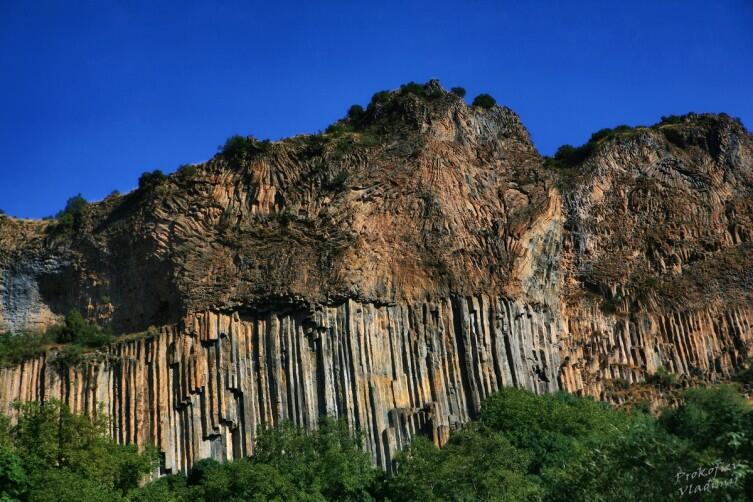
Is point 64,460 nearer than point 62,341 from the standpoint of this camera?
Yes

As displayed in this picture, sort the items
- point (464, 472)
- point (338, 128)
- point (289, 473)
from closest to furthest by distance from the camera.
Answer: point (464, 472) < point (289, 473) < point (338, 128)

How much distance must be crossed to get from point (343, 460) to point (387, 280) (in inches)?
398

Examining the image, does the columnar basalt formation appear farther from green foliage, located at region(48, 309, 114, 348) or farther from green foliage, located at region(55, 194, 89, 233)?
green foliage, located at region(55, 194, 89, 233)

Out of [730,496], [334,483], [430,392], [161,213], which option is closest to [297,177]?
[161,213]

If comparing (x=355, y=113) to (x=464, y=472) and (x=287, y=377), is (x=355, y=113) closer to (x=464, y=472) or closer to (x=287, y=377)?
(x=287, y=377)

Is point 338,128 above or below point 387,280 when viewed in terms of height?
above

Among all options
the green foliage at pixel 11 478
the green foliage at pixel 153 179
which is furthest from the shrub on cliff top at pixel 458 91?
the green foliage at pixel 11 478

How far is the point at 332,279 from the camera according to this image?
4466 centimetres

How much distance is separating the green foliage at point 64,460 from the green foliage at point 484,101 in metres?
24.5

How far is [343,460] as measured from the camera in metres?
37.7

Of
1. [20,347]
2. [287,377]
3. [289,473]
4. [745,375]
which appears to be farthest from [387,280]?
[745,375]

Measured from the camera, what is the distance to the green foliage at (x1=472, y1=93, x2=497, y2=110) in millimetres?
54094

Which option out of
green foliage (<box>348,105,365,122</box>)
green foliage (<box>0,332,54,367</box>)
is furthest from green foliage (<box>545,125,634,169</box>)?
green foliage (<box>0,332,54,367</box>)

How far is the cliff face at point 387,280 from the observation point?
139ft
